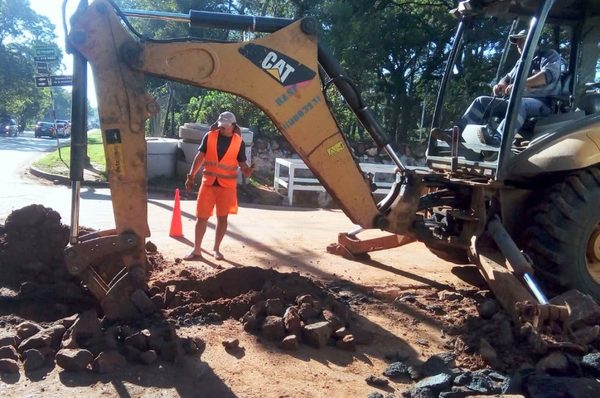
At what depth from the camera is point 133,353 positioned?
3949 millimetres

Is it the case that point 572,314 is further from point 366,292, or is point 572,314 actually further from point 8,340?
point 8,340

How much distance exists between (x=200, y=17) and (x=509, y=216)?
3.27m

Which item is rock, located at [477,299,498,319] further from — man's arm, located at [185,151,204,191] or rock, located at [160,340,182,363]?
man's arm, located at [185,151,204,191]

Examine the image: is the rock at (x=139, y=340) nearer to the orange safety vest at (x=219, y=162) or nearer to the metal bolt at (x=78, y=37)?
the metal bolt at (x=78, y=37)

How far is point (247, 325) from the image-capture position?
4.62m

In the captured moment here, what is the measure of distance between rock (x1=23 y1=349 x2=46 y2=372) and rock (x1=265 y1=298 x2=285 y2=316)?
1.60 metres

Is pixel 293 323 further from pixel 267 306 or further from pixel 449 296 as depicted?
pixel 449 296

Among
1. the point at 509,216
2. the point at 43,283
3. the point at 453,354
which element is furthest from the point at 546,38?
the point at 43,283

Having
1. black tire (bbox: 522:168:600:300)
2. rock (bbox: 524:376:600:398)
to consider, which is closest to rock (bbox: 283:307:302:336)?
rock (bbox: 524:376:600:398)

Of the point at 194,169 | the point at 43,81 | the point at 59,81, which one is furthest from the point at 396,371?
the point at 43,81

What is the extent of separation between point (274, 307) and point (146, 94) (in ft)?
5.97

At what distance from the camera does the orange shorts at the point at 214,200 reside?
23.8 feet

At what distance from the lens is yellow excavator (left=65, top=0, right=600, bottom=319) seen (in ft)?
14.2

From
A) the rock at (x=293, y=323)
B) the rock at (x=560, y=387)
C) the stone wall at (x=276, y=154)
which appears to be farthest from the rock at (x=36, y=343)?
the stone wall at (x=276, y=154)
